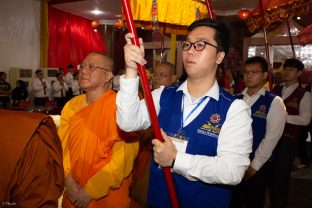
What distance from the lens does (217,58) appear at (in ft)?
5.07

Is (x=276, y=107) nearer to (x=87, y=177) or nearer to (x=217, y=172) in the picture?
(x=217, y=172)

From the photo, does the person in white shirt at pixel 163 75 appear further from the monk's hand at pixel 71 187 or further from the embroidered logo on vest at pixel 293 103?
the monk's hand at pixel 71 187

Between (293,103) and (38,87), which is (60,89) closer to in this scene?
(38,87)

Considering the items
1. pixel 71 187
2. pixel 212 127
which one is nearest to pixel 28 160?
pixel 212 127

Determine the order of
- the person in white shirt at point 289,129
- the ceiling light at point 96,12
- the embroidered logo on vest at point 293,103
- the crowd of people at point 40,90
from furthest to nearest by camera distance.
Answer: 1. the ceiling light at point 96,12
2. the crowd of people at point 40,90
3. the embroidered logo on vest at point 293,103
4. the person in white shirt at point 289,129

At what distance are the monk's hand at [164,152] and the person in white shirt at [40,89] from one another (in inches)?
368

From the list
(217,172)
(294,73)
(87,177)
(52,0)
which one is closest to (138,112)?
(217,172)

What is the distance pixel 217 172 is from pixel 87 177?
1.11 meters

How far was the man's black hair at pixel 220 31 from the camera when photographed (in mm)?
1521

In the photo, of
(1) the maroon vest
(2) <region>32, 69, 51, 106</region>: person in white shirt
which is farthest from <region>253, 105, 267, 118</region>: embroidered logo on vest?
Answer: (2) <region>32, 69, 51, 106</region>: person in white shirt

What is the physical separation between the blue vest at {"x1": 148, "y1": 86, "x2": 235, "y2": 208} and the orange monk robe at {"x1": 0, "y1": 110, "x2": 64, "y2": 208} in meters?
0.54

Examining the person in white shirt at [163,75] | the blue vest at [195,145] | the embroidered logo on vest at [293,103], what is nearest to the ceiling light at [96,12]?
the person in white shirt at [163,75]

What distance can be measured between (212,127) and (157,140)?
318mm

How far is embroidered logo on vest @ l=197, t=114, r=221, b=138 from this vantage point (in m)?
1.42
